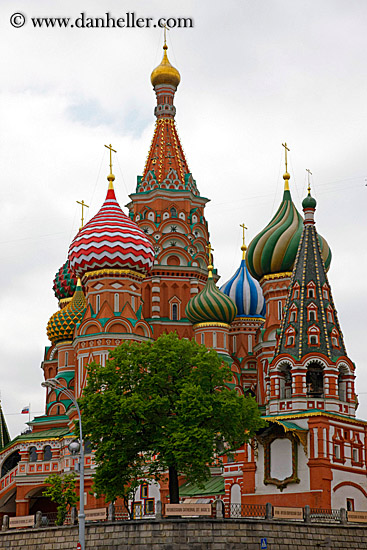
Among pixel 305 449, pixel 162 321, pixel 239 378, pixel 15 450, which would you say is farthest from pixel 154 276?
pixel 305 449

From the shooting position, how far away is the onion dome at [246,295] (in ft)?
199

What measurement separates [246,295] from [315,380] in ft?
58.7

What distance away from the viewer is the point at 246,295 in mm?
61125

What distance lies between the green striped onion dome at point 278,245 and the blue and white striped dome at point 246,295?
624 cm

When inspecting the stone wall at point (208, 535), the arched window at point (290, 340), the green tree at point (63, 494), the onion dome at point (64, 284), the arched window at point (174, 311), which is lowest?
the stone wall at point (208, 535)

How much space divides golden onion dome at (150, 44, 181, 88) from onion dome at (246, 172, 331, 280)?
12.0m

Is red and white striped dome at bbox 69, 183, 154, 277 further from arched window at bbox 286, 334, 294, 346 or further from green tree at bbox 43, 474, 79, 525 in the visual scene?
green tree at bbox 43, 474, 79, 525

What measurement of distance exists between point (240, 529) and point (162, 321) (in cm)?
2484

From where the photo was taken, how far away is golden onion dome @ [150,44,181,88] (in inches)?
2478

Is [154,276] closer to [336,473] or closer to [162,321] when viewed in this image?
[162,321]

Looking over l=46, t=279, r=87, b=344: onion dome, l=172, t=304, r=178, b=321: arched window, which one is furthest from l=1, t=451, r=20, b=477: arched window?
l=172, t=304, r=178, b=321: arched window

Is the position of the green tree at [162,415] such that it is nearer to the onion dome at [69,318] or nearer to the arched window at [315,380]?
the arched window at [315,380]

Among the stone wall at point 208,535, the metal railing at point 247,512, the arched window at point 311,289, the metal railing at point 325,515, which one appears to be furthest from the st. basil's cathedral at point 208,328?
the stone wall at point 208,535

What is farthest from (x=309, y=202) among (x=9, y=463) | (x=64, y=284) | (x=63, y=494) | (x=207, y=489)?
(x=9, y=463)
